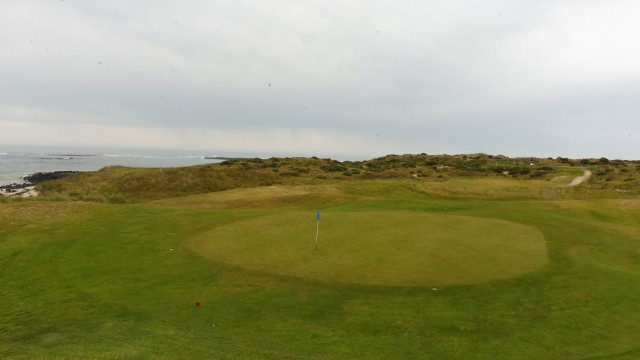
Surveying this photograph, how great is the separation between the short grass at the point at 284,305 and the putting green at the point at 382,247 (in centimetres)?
20

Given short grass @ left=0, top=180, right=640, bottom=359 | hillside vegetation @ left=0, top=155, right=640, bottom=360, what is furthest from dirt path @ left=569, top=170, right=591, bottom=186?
short grass @ left=0, top=180, right=640, bottom=359

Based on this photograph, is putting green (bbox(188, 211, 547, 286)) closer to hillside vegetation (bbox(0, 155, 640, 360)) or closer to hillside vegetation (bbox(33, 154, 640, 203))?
hillside vegetation (bbox(0, 155, 640, 360))

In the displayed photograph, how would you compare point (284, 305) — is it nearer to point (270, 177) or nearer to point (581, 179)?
point (270, 177)

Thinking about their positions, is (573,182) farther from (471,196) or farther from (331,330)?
(331,330)

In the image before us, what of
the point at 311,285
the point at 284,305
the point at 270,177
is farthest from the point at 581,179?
the point at 284,305

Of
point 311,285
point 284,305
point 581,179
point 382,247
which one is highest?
point 581,179

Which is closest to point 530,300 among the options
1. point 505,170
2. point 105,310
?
point 105,310

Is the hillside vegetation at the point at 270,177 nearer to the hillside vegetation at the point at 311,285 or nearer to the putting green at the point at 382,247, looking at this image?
the hillside vegetation at the point at 311,285

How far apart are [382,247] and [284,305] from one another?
5.49m

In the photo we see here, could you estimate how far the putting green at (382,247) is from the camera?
12383 mm

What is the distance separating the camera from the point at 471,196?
113 ft

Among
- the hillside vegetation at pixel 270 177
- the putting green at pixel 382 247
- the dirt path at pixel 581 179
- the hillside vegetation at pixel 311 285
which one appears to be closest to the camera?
the hillside vegetation at pixel 311 285

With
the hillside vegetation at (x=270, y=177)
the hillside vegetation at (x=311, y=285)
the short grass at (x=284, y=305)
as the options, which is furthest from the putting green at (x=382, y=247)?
the hillside vegetation at (x=270, y=177)

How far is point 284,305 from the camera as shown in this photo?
34.5ft
